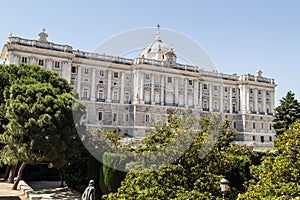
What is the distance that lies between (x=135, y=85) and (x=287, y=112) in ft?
67.7

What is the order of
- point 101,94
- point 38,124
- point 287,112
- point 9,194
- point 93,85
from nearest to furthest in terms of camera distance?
point 9,194
point 38,124
point 287,112
point 93,85
point 101,94

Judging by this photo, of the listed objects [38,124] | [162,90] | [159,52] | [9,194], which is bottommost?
[9,194]

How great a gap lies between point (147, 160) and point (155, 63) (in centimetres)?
3835

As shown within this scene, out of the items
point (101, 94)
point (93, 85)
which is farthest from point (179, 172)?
point (101, 94)

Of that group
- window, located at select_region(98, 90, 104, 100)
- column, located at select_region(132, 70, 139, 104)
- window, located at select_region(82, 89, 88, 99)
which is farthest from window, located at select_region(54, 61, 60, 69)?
column, located at select_region(132, 70, 139, 104)

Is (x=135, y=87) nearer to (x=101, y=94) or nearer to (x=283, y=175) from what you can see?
(x=101, y=94)

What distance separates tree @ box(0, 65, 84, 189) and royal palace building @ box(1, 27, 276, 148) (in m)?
22.9

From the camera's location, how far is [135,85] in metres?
45.5

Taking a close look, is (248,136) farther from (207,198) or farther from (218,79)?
(207,198)

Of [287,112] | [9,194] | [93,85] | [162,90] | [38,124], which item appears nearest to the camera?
[9,194]

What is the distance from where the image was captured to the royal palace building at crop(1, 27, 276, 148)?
130 feet

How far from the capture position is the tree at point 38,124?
14.5 metres

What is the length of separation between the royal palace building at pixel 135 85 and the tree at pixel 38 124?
2285cm

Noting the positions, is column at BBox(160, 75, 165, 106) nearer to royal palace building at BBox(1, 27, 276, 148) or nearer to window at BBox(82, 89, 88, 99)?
royal palace building at BBox(1, 27, 276, 148)
